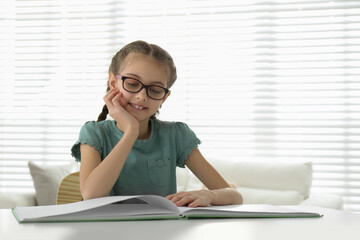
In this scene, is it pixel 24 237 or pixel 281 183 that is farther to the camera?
pixel 281 183

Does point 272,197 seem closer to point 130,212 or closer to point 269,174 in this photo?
point 269,174

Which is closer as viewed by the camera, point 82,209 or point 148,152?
point 82,209

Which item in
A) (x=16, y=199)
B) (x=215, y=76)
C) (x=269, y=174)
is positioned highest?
(x=215, y=76)

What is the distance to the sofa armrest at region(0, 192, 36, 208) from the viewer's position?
2.37 m

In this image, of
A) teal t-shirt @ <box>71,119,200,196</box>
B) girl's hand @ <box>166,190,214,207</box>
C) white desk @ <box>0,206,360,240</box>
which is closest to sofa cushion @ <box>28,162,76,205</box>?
teal t-shirt @ <box>71,119,200,196</box>

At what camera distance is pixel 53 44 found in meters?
3.33

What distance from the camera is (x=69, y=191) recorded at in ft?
6.48

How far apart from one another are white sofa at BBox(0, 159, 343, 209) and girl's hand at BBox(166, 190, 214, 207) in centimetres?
151

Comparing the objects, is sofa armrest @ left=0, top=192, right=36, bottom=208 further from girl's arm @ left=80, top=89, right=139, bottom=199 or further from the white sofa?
girl's arm @ left=80, top=89, right=139, bottom=199

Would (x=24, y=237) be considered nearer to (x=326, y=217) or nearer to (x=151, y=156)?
(x=326, y=217)

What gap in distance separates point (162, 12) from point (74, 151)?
1999 millimetres

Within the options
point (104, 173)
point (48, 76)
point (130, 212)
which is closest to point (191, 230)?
point (130, 212)

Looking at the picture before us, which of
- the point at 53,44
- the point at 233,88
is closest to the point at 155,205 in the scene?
the point at 233,88

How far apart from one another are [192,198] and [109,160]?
28 centimetres
